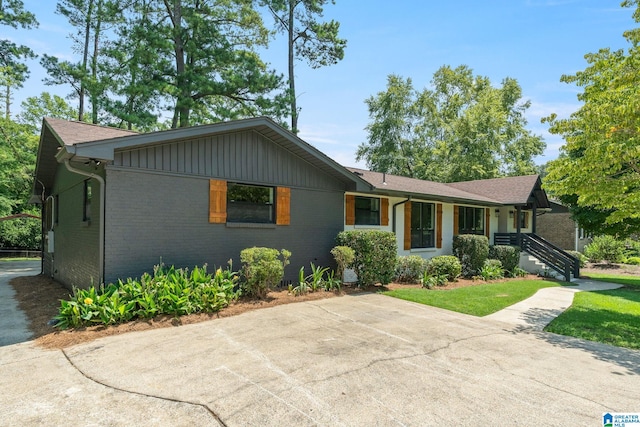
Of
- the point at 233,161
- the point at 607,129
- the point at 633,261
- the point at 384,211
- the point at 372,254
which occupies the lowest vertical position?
the point at 633,261

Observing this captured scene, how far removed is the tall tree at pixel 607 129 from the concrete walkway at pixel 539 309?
2481mm

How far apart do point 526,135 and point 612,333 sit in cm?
3018

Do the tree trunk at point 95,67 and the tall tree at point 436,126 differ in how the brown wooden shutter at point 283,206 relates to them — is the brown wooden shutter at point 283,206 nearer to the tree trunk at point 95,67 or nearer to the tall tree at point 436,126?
the tree trunk at point 95,67

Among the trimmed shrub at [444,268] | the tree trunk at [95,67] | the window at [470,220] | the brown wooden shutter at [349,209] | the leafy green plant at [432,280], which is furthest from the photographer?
the tree trunk at [95,67]

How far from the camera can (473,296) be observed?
30.4 feet

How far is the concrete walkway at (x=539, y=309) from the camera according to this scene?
274 inches

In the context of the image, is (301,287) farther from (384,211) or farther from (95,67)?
(95,67)

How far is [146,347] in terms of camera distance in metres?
4.87

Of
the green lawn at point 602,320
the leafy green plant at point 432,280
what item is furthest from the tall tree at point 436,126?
the green lawn at point 602,320

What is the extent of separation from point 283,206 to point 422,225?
663 centimetres

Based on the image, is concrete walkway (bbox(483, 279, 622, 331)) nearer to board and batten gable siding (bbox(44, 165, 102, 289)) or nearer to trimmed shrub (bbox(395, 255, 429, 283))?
trimmed shrub (bbox(395, 255, 429, 283))

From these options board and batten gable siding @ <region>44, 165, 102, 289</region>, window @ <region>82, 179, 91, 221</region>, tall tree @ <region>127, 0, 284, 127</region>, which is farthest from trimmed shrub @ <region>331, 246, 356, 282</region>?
tall tree @ <region>127, 0, 284, 127</region>

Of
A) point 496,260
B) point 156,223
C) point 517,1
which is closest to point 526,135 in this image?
point 496,260

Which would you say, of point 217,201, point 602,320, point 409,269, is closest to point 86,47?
point 217,201
